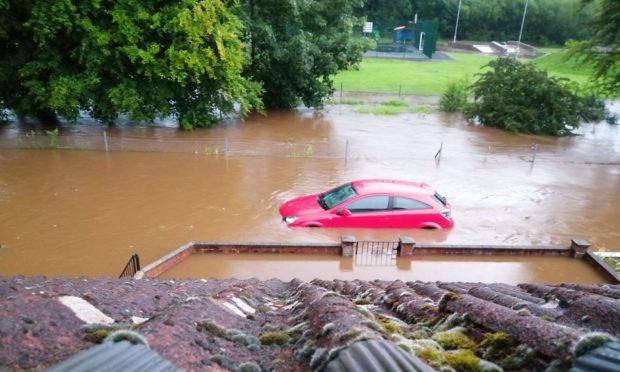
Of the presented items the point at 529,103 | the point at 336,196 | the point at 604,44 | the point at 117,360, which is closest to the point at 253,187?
the point at 336,196

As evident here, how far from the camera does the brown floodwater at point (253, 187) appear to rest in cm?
1063

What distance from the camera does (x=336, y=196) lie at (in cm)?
1169

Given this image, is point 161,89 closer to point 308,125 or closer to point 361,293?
point 308,125

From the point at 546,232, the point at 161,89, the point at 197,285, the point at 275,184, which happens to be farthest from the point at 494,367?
the point at 161,89

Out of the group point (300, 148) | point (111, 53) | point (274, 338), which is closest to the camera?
point (274, 338)

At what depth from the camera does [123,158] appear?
16562mm

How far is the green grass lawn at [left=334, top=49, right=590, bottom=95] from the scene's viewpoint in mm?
34656

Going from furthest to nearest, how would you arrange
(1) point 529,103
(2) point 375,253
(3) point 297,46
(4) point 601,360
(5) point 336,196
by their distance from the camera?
(1) point 529,103
(3) point 297,46
(5) point 336,196
(2) point 375,253
(4) point 601,360

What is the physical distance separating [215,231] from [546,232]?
9089 millimetres

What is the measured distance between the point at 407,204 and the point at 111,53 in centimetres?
1375

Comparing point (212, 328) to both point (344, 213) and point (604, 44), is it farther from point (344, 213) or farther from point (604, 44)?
point (604, 44)

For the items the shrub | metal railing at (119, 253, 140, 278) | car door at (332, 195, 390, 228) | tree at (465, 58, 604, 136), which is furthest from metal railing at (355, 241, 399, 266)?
the shrub

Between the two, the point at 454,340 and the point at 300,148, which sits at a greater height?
the point at 454,340

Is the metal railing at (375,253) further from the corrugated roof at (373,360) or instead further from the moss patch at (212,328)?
the corrugated roof at (373,360)
